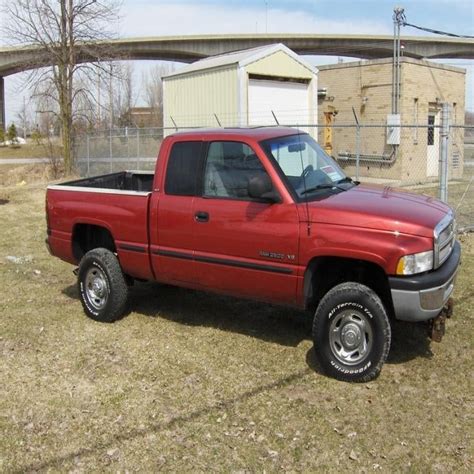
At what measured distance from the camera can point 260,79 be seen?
1827 cm

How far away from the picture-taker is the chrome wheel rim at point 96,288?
6.18 meters

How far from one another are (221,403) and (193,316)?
2.06 meters

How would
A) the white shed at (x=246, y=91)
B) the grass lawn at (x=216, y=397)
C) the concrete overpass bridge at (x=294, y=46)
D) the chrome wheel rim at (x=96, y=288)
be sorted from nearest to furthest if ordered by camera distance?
the grass lawn at (x=216, y=397), the chrome wheel rim at (x=96, y=288), the white shed at (x=246, y=91), the concrete overpass bridge at (x=294, y=46)

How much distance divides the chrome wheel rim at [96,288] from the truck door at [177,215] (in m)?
0.78

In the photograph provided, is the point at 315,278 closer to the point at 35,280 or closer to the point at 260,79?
the point at 35,280

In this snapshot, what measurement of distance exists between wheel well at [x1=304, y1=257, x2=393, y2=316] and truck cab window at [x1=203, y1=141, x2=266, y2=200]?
85 cm

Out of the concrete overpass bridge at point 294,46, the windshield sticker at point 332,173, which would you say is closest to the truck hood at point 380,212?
the windshield sticker at point 332,173

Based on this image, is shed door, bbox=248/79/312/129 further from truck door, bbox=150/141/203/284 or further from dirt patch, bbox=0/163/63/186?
truck door, bbox=150/141/203/284

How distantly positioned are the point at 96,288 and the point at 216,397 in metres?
2.36

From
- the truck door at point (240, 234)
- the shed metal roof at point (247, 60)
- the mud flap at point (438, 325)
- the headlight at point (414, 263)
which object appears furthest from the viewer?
the shed metal roof at point (247, 60)

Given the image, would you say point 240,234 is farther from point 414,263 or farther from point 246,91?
point 246,91

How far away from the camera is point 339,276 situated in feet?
16.6

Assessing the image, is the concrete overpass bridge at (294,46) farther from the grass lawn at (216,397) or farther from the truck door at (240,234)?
the truck door at (240,234)

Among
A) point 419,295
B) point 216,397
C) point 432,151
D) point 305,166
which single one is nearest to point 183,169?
point 305,166
